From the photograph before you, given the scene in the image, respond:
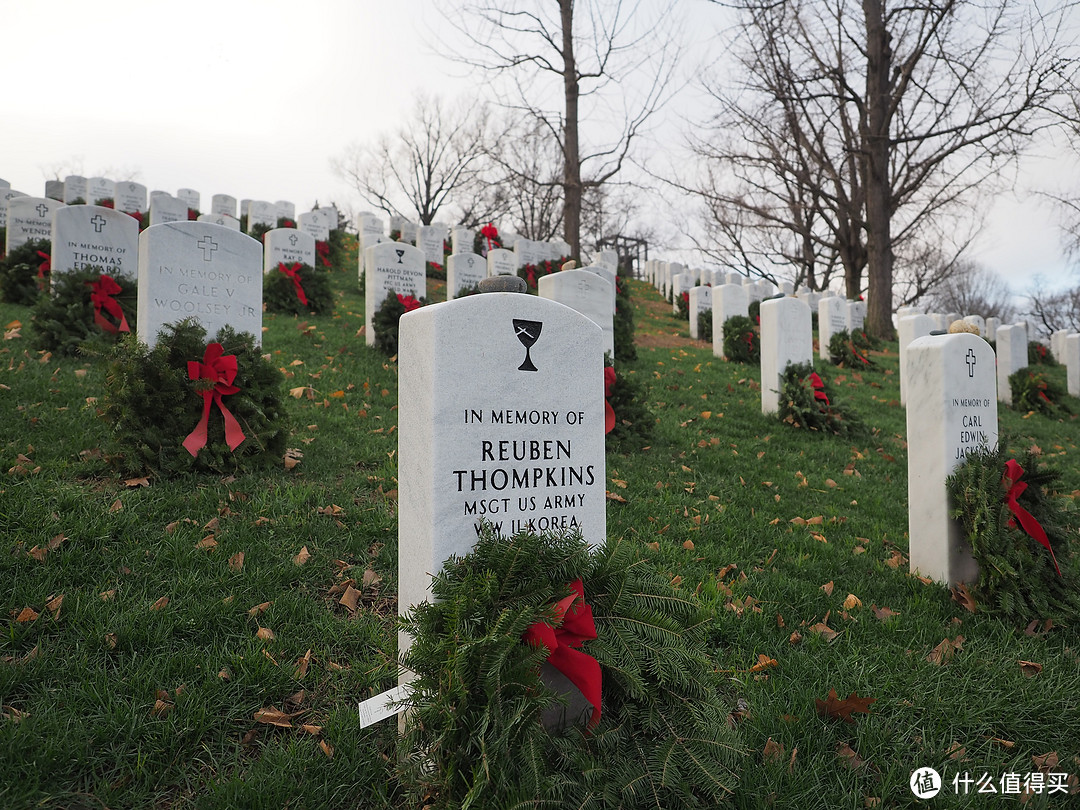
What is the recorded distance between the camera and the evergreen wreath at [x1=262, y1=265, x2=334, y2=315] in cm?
1176

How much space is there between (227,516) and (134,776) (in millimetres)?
2003

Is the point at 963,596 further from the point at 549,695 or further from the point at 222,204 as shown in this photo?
the point at 222,204

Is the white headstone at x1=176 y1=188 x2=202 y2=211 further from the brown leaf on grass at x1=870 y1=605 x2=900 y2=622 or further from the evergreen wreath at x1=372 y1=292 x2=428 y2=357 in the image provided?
the brown leaf on grass at x1=870 y1=605 x2=900 y2=622

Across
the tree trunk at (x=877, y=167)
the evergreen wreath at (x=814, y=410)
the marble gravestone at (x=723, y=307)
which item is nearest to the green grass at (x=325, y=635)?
the evergreen wreath at (x=814, y=410)

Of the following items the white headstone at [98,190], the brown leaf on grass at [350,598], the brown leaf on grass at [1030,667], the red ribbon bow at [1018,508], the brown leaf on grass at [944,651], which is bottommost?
the brown leaf on grass at [1030,667]

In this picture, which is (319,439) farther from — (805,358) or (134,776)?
(805,358)

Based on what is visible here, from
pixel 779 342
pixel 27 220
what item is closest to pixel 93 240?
pixel 27 220

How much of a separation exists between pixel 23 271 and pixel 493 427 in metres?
11.2

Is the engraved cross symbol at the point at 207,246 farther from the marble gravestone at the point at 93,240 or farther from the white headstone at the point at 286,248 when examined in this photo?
the white headstone at the point at 286,248

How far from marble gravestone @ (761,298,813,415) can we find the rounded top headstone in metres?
6.63

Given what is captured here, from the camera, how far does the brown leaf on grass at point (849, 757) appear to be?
2.37 m

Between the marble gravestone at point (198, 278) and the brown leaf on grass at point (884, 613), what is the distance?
16.5ft

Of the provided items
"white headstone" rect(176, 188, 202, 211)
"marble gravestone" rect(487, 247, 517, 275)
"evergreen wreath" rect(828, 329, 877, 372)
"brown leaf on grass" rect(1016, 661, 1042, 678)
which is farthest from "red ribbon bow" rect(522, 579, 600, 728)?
"white headstone" rect(176, 188, 202, 211)

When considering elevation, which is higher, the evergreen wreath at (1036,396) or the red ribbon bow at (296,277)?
the red ribbon bow at (296,277)
